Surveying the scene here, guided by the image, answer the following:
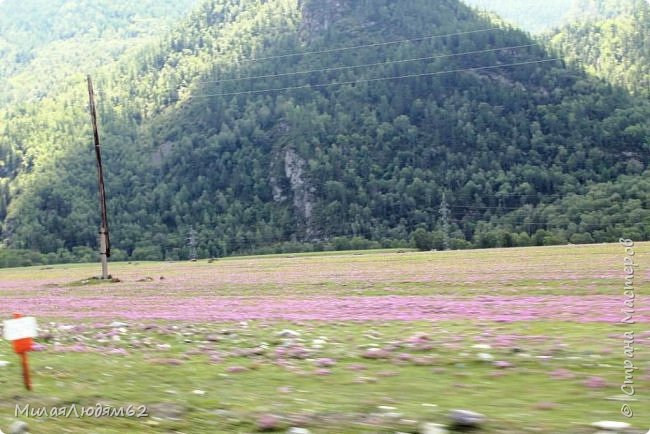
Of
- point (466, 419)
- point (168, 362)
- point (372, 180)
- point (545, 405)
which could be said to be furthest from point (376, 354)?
point (372, 180)

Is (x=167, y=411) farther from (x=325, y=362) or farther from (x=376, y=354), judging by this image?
(x=376, y=354)

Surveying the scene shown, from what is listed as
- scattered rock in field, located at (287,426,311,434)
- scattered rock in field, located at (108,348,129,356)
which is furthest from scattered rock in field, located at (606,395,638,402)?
scattered rock in field, located at (108,348,129,356)

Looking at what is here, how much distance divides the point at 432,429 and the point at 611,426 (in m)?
1.63

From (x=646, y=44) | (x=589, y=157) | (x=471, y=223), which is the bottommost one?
(x=471, y=223)

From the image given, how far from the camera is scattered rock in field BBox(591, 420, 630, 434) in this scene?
21.0 ft

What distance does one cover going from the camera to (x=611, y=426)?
21.2 feet

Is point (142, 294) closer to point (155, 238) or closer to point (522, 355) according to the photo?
point (522, 355)

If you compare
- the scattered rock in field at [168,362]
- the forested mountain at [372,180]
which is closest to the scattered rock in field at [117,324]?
the scattered rock in field at [168,362]

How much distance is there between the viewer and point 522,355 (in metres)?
9.93

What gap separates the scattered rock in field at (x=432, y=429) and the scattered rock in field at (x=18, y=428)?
4.28 metres

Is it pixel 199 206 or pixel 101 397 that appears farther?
pixel 199 206

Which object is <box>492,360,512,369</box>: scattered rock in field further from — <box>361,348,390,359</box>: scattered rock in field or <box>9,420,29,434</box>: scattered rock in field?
<box>9,420,29,434</box>: scattered rock in field

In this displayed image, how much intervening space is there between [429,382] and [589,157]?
167m

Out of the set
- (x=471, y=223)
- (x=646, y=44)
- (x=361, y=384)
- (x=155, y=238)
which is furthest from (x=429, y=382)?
(x=646, y=44)
